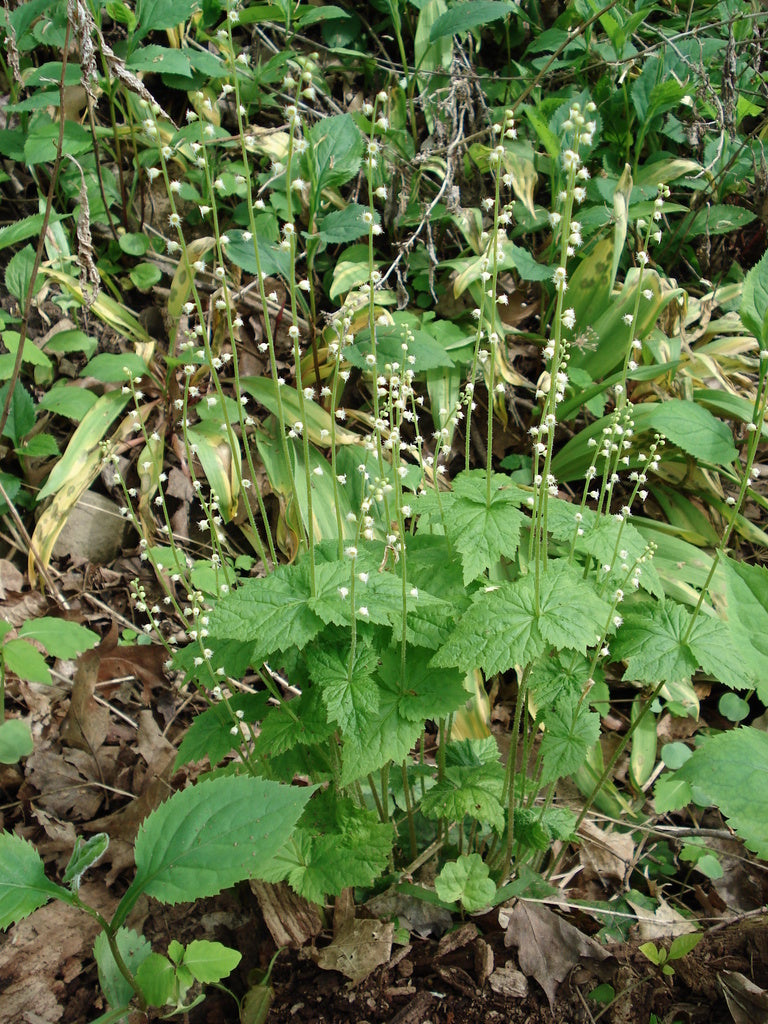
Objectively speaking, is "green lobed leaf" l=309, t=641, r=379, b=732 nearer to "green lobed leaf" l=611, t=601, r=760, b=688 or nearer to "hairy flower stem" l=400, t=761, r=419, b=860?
"hairy flower stem" l=400, t=761, r=419, b=860

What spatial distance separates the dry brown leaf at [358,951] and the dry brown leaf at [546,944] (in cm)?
31

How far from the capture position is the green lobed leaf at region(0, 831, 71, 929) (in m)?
1.39

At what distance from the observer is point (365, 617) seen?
1.50 meters

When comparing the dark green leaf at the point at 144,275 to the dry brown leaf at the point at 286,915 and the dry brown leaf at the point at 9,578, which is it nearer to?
the dry brown leaf at the point at 9,578

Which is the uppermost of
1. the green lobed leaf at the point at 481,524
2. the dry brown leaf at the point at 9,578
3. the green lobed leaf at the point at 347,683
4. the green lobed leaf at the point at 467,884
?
the green lobed leaf at the point at 481,524

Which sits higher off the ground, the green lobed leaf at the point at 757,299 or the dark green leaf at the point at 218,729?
the green lobed leaf at the point at 757,299

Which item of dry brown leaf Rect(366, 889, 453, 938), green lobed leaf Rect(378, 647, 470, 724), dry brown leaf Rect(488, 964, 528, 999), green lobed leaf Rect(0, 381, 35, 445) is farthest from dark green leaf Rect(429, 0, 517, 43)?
dry brown leaf Rect(488, 964, 528, 999)

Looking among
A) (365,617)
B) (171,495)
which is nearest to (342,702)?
(365,617)

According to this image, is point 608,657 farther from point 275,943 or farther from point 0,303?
point 0,303

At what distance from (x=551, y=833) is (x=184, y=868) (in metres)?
0.98

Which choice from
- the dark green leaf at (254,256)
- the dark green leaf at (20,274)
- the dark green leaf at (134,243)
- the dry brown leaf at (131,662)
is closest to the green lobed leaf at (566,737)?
the dry brown leaf at (131,662)

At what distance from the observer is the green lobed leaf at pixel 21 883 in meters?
1.39

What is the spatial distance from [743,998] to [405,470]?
141 cm

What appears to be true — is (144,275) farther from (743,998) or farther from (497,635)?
(743,998)
